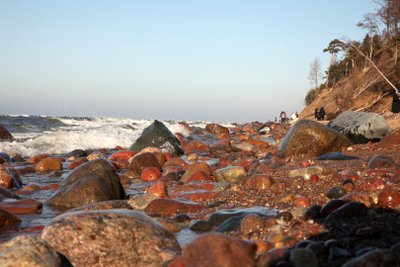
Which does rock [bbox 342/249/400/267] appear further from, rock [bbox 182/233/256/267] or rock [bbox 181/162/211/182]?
rock [bbox 181/162/211/182]

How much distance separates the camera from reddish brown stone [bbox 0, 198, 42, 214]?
5.01m

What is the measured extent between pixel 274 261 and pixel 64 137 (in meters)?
14.3

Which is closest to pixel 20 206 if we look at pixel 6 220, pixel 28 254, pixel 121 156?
pixel 6 220

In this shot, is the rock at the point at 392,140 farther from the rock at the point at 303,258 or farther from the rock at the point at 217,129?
the rock at the point at 217,129

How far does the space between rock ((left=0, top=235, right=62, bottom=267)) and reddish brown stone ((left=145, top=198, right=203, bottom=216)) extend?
1.99 meters

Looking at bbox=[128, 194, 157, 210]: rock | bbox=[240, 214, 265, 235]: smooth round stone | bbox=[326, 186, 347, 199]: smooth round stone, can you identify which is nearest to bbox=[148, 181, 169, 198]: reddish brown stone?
bbox=[128, 194, 157, 210]: rock

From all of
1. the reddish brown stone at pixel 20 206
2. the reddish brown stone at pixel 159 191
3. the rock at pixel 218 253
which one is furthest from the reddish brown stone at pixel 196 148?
the rock at pixel 218 253

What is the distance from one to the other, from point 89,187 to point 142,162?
352 cm

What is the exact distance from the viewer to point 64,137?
616 inches

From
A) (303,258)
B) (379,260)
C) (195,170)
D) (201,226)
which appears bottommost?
(201,226)

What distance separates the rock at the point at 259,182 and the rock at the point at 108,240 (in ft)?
7.91

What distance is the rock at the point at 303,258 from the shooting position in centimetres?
238

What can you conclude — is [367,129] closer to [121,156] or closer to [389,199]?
[121,156]

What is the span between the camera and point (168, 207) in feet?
16.1
